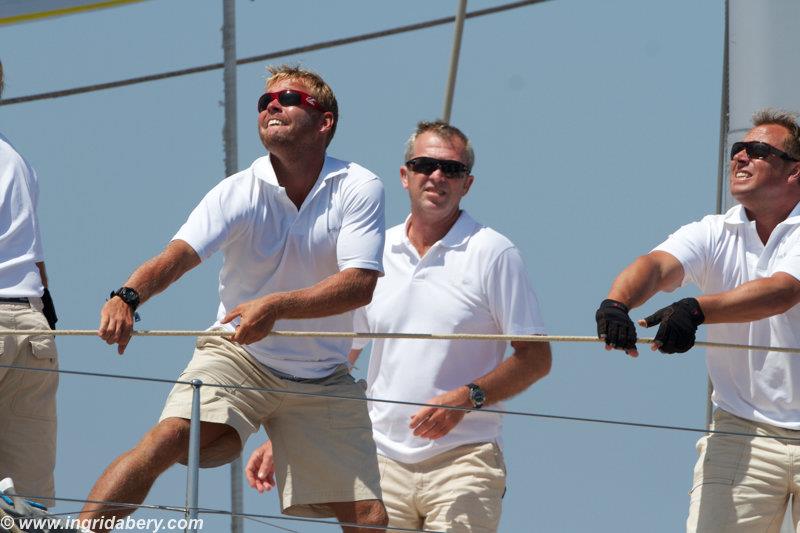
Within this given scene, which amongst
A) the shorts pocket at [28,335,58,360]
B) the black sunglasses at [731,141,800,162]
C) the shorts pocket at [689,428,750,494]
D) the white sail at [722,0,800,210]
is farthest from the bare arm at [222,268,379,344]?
the white sail at [722,0,800,210]

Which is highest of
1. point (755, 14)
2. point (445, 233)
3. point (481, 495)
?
point (755, 14)

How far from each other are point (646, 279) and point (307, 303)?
0.74m

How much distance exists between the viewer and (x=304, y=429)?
3.69 metres

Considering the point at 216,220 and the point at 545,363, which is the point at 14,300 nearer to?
the point at 216,220

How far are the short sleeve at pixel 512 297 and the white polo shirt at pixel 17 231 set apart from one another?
102cm

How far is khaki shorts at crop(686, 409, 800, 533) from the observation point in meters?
3.68

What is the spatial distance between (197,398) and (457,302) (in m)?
0.93

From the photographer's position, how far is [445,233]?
4.18 meters

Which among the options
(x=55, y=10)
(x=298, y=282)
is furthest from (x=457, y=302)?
(x=55, y=10)

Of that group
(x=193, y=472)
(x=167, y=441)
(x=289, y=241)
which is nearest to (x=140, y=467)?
(x=167, y=441)

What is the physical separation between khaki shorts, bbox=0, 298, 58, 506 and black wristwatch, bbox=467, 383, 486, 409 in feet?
3.01

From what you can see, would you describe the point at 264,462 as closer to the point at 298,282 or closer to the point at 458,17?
the point at 298,282

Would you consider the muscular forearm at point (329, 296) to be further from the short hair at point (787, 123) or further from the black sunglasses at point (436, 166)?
the short hair at point (787, 123)

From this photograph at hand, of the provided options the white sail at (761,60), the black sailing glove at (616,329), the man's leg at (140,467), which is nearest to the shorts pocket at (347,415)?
the man's leg at (140,467)
